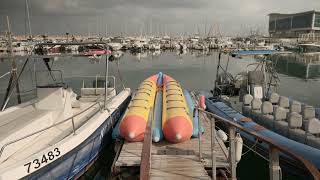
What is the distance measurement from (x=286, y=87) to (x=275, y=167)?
112 feet

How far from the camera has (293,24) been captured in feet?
486

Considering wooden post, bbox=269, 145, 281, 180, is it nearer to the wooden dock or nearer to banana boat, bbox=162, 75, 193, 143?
the wooden dock

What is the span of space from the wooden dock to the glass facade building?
13752 cm

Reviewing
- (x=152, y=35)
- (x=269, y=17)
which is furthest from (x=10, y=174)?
(x=269, y=17)

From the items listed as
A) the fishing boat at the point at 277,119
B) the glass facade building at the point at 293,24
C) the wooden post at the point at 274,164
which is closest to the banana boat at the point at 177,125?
the fishing boat at the point at 277,119

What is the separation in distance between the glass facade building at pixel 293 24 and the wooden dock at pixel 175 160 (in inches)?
5414

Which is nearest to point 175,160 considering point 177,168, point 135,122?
point 177,168

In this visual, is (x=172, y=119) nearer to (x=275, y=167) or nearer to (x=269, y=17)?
(x=275, y=167)

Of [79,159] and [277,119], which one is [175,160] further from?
[277,119]

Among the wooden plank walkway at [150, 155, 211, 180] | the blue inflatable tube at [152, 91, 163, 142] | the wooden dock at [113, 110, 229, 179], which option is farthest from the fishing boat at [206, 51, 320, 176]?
the blue inflatable tube at [152, 91, 163, 142]

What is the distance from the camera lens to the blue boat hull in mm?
9127

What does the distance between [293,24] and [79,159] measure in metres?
155

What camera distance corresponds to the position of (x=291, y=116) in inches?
495

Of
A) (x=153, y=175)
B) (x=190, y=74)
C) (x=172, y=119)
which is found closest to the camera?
(x=153, y=175)
